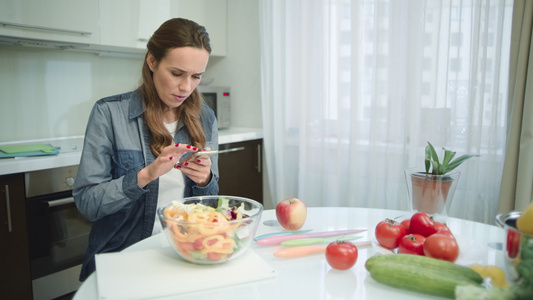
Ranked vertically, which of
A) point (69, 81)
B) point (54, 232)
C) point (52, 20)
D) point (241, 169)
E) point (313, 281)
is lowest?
point (54, 232)

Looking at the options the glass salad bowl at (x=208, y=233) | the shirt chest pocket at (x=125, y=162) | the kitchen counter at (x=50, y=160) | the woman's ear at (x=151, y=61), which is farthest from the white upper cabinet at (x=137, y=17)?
the glass salad bowl at (x=208, y=233)

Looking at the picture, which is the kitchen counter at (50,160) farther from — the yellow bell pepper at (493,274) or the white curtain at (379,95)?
the yellow bell pepper at (493,274)

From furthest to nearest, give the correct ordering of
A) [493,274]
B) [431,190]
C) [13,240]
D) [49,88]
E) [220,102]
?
1. [220,102]
2. [49,88]
3. [13,240]
4. [431,190]
5. [493,274]

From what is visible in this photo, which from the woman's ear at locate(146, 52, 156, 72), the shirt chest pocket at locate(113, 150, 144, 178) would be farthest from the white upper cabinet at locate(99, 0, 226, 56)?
the shirt chest pocket at locate(113, 150, 144, 178)

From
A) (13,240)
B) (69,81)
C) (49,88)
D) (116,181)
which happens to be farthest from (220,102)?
(116,181)

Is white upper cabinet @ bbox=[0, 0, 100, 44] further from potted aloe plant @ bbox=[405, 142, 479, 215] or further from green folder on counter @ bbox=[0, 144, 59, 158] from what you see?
potted aloe plant @ bbox=[405, 142, 479, 215]

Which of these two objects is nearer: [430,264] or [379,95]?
[430,264]

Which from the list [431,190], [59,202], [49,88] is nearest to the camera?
[431,190]

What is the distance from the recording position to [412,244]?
3.02 ft

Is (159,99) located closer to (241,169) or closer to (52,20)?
(52,20)

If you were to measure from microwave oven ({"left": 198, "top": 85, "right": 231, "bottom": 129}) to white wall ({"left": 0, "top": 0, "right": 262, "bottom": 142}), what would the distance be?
0.18m

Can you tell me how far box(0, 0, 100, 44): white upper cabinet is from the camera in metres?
1.92

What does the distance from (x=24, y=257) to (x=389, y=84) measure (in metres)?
1.99

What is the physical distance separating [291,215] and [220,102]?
1.94 metres
